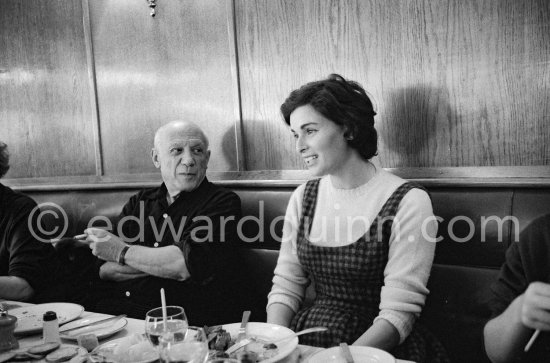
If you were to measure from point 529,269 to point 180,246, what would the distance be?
138 centimetres

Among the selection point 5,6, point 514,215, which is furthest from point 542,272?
point 5,6

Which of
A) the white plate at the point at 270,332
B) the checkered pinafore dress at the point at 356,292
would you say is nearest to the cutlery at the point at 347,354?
the white plate at the point at 270,332

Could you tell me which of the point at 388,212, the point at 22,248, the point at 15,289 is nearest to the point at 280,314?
the point at 388,212

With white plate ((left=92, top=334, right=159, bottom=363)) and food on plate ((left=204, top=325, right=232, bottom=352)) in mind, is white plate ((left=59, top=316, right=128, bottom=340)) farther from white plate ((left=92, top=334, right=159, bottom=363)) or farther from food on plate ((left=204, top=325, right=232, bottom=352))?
food on plate ((left=204, top=325, right=232, bottom=352))

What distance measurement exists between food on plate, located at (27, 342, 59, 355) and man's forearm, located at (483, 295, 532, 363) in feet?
3.51

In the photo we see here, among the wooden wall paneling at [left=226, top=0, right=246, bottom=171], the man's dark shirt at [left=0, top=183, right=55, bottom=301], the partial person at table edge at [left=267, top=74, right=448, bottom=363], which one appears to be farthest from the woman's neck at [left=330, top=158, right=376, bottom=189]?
the man's dark shirt at [left=0, top=183, right=55, bottom=301]

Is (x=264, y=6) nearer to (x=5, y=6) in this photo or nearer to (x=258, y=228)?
(x=258, y=228)

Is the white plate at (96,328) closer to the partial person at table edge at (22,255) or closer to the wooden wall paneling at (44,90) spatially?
the partial person at table edge at (22,255)

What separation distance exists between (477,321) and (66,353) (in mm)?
1309

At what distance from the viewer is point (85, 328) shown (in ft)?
4.25

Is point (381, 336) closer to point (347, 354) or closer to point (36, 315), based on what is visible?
point (347, 354)

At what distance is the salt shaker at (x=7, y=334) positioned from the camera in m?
1.16

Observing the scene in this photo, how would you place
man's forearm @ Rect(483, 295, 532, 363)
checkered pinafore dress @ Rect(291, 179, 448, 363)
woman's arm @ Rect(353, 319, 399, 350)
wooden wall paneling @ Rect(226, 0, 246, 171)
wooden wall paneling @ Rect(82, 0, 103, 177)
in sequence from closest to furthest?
man's forearm @ Rect(483, 295, 532, 363) < woman's arm @ Rect(353, 319, 399, 350) < checkered pinafore dress @ Rect(291, 179, 448, 363) < wooden wall paneling @ Rect(226, 0, 246, 171) < wooden wall paneling @ Rect(82, 0, 103, 177)

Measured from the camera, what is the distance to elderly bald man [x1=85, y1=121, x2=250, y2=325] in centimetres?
199
